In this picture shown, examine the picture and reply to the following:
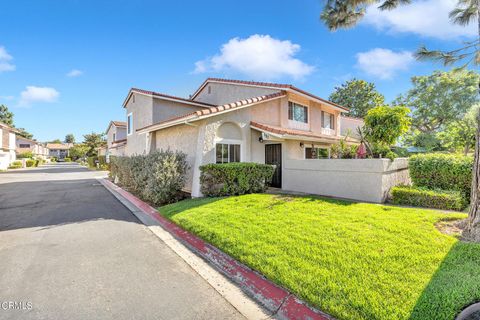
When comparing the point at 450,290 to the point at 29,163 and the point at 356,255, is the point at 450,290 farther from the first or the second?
the point at 29,163

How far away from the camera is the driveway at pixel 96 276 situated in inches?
139

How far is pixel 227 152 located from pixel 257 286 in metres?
8.71

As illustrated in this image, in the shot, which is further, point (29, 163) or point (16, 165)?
point (29, 163)

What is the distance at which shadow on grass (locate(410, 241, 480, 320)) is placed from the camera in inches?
119

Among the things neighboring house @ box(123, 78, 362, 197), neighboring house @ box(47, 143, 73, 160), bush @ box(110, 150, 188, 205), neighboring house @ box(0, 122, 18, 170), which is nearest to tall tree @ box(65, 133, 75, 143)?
neighboring house @ box(47, 143, 73, 160)

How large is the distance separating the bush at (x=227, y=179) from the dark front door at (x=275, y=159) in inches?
118

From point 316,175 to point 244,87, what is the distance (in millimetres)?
8509

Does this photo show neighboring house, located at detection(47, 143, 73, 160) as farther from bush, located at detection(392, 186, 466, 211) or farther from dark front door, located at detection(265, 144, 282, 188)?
bush, located at detection(392, 186, 466, 211)

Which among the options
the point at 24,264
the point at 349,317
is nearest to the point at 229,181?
the point at 24,264

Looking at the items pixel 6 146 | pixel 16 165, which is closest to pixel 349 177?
pixel 6 146

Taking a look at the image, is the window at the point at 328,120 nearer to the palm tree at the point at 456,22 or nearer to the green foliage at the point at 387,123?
the green foliage at the point at 387,123

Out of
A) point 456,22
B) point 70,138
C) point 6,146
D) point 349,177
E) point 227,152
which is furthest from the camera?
point 70,138

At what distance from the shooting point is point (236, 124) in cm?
1254

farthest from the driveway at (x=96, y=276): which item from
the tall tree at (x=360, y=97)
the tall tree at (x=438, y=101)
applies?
the tall tree at (x=360, y=97)
